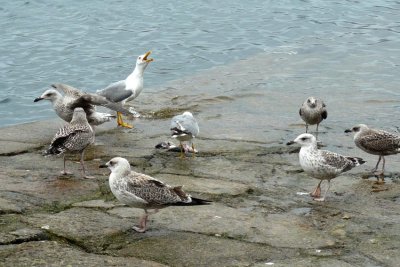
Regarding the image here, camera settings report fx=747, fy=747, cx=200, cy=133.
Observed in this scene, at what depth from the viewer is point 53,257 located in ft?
19.1

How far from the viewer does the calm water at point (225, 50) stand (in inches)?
558

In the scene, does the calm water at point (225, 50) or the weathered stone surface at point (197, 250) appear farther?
the calm water at point (225, 50)

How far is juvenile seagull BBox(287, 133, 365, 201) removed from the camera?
8.12m

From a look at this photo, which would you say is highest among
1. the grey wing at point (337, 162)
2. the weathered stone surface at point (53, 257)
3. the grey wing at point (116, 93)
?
the weathered stone surface at point (53, 257)

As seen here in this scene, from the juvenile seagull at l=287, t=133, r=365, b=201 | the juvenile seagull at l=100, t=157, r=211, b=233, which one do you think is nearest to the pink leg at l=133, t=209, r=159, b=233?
the juvenile seagull at l=100, t=157, r=211, b=233

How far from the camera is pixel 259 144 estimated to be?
10.2 m

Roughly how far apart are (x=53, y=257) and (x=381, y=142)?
4.88 metres

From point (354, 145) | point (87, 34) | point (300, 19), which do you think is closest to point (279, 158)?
point (354, 145)

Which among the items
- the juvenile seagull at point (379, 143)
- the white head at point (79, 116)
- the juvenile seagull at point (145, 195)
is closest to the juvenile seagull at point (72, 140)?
the white head at point (79, 116)

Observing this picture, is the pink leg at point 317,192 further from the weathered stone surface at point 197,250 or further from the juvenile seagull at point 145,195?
the weathered stone surface at point 197,250

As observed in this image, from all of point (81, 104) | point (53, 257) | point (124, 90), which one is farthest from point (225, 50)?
point (53, 257)

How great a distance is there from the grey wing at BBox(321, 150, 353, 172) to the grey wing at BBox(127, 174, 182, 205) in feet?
6.95

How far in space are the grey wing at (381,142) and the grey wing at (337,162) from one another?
3.01 feet

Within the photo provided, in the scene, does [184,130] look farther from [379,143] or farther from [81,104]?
[379,143]
